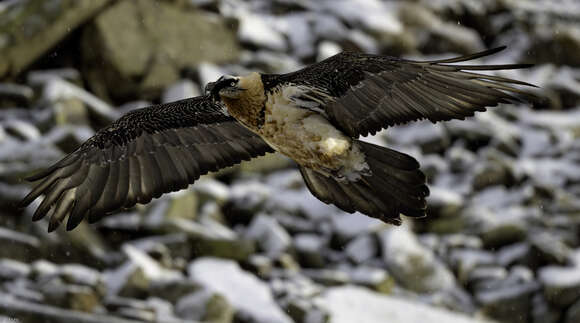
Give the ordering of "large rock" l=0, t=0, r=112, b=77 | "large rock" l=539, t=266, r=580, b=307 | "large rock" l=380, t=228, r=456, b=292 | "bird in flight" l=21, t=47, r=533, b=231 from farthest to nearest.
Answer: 1. "large rock" l=0, t=0, r=112, b=77
2. "large rock" l=380, t=228, r=456, b=292
3. "large rock" l=539, t=266, r=580, b=307
4. "bird in flight" l=21, t=47, r=533, b=231

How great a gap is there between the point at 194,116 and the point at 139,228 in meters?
5.09

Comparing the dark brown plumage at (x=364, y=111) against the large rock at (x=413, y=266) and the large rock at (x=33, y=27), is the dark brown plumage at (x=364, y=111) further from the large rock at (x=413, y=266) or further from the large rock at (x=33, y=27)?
the large rock at (x=33, y=27)

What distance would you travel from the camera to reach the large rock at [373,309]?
912cm

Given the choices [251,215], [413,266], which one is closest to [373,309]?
[413,266]

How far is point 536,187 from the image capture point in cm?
1242

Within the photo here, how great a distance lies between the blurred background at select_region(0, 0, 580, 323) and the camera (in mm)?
8820

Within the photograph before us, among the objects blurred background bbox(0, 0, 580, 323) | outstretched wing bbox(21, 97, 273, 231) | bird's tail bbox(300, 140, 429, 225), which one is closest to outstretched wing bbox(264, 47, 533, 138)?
bird's tail bbox(300, 140, 429, 225)

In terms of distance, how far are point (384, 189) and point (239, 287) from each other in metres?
5.05

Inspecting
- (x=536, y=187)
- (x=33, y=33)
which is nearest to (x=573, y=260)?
(x=536, y=187)

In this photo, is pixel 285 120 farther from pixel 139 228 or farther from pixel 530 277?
pixel 530 277

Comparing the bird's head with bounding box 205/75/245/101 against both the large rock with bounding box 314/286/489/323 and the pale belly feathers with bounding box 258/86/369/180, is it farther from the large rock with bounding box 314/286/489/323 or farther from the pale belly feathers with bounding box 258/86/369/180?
the large rock with bounding box 314/286/489/323

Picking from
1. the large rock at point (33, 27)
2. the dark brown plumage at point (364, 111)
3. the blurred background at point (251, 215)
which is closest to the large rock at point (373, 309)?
the blurred background at point (251, 215)

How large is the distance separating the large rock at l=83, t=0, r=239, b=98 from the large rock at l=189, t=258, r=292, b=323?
13.4ft

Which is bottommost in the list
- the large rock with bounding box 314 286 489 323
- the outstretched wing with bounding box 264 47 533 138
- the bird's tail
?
the bird's tail
